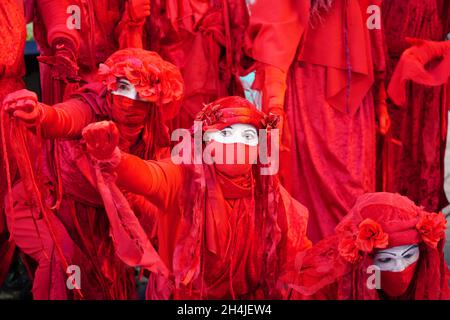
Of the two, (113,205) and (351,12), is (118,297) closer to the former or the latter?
(113,205)

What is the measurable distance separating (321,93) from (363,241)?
65 cm

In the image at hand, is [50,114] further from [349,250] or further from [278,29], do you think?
[349,250]

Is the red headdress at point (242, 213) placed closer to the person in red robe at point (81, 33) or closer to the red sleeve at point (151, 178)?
the red sleeve at point (151, 178)

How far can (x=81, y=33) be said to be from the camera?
395 centimetres

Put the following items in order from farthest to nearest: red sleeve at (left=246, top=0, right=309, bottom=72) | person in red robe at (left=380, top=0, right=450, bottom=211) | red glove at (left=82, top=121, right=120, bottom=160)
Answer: person in red robe at (left=380, top=0, right=450, bottom=211) < red sleeve at (left=246, top=0, right=309, bottom=72) < red glove at (left=82, top=121, right=120, bottom=160)

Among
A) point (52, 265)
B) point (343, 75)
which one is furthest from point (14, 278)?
point (343, 75)

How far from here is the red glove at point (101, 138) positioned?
133 inches

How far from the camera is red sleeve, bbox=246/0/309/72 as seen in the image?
3986 mm

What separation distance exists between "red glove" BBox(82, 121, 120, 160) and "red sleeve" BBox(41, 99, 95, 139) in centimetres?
24

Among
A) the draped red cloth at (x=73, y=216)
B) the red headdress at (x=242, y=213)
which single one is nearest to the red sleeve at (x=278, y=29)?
the red headdress at (x=242, y=213)

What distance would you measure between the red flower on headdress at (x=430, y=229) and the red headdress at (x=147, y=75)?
81 centimetres

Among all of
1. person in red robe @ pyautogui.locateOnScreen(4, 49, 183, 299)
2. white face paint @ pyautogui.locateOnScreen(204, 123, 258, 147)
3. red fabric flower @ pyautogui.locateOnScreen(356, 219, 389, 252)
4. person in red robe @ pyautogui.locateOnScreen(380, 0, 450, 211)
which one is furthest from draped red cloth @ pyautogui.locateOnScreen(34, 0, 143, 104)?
red fabric flower @ pyautogui.locateOnScreen(356, 219, 389, 252)

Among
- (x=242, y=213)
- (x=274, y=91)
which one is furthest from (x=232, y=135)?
(x=274, y=91)

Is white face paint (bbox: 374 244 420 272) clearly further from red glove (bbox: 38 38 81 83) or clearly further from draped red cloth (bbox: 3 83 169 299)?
red glove (bbox: 38 38 81 83)
